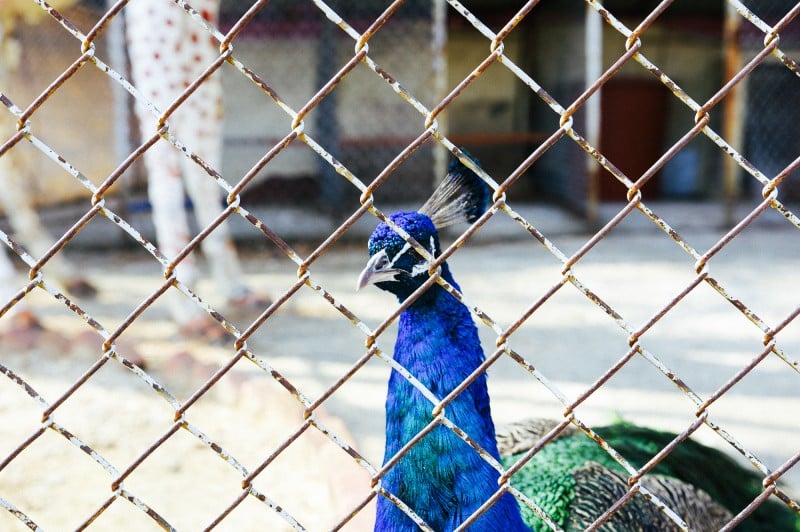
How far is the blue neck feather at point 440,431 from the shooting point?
116 cm

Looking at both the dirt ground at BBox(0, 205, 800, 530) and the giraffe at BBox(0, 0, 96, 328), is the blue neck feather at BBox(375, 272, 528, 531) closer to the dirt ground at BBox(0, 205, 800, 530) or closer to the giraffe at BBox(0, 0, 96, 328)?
the dirt ground at BBox(0, 205, 800, 530)

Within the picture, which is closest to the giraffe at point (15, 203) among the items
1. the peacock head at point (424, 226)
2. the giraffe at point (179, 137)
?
the giraffe at point (179, 137)

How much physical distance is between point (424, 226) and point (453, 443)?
0.33m

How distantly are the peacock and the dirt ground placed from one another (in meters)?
0.18

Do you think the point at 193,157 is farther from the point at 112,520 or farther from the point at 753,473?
the point at 753,473

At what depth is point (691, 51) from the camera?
7305 mm

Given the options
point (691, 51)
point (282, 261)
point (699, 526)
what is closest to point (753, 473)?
point (699, 526)

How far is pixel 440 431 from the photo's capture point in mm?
1163

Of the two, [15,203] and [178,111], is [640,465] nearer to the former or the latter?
[178,111]

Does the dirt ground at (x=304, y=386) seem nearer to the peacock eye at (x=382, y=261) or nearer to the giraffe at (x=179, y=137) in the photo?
the giraffe at (x=179, y=137)

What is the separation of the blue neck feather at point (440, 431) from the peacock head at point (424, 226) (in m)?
0.05

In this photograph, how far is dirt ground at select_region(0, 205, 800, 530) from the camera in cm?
193

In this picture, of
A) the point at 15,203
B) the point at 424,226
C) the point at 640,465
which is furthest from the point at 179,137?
the point at 640,465

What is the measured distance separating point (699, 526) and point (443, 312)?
680 millimetres
